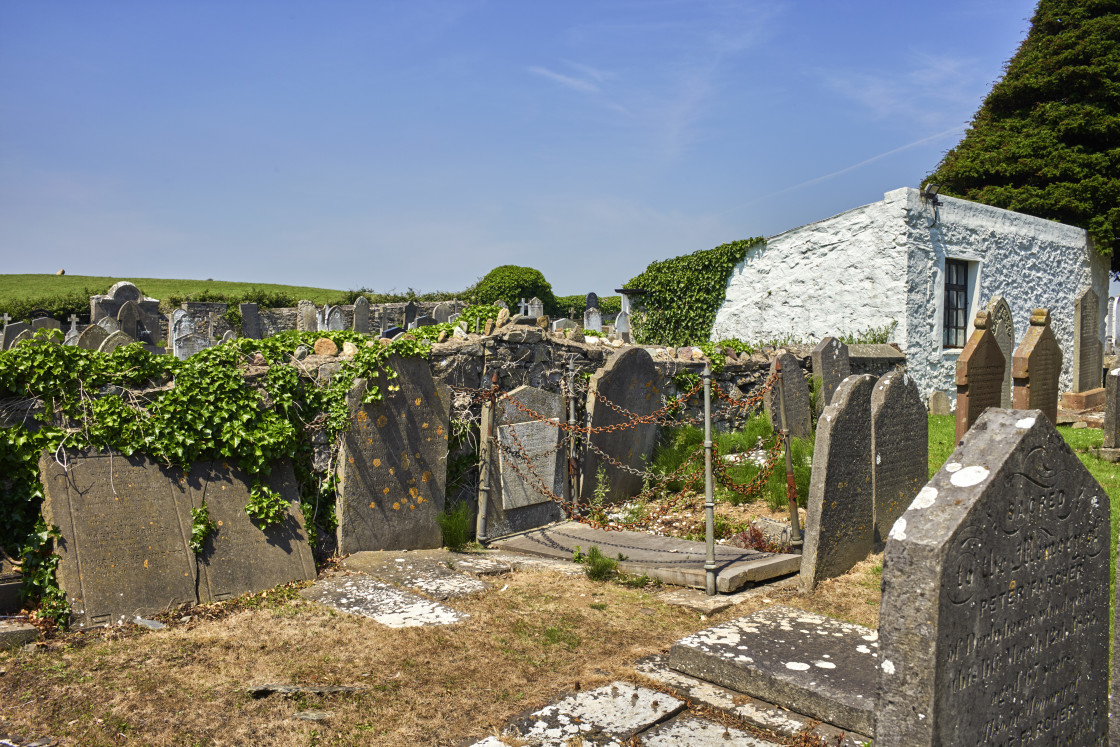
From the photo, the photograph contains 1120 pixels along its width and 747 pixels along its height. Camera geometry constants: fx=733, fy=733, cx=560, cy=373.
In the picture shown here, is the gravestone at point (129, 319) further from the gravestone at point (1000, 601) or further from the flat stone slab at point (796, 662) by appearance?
the gravestone at point (1000, 601)

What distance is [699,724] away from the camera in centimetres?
351

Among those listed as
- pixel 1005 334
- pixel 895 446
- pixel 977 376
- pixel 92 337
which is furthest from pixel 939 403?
pixel 92 337

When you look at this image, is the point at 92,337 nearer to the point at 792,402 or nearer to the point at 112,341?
the point at 112,341

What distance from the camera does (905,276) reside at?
13312mm

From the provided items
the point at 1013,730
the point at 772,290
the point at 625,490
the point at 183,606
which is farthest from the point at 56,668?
the point at 772,290

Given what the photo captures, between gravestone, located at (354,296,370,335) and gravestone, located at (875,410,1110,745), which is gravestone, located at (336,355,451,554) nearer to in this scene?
gravestone, located at (875,410,1110,745)

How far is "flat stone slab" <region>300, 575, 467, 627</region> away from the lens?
485 cm

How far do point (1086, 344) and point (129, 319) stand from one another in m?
20.9

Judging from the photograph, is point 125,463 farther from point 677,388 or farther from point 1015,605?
point 677,388

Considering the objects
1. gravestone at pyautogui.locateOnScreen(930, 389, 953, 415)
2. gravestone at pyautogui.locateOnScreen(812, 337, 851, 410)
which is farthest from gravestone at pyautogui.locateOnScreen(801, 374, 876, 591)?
gravestone at pyautogui.locateOnScreen(930, 389, 953, 415)

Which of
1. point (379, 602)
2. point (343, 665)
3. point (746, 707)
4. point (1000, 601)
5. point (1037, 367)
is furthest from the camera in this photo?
point (1037, 367)

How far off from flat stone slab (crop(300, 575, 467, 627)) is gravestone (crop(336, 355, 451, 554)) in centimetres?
68

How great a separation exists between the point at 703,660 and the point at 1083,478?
208 centimetres

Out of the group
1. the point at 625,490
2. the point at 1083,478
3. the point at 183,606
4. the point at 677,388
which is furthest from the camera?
the point at 677,388
